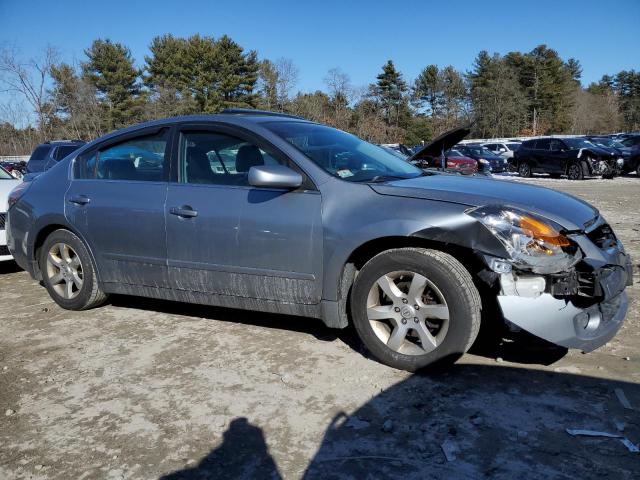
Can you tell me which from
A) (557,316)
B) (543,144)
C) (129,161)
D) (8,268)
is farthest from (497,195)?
(543,144)

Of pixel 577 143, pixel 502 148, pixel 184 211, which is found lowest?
pixel 184 211

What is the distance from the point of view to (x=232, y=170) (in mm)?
3895

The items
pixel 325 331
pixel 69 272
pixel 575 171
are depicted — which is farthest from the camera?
pixel 575 171

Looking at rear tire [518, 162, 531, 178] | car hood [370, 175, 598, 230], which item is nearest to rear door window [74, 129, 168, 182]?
car hood [370, 175, 598, 230]

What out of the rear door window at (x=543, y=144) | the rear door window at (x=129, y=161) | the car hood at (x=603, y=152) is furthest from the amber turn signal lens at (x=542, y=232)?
the rear door window at (x=543, y=144)

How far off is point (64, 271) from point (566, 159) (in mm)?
20966

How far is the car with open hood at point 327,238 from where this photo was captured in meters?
3.02

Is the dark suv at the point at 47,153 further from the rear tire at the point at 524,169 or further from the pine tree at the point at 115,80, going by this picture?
the pine tree at the point at 115,80

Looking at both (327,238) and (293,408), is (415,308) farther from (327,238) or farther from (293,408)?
(293,408)

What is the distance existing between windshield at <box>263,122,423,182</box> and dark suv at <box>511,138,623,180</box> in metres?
19.2

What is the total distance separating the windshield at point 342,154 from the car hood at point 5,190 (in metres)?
3.92

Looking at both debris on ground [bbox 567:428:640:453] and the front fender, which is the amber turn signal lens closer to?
the front fender

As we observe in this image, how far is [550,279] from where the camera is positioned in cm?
294

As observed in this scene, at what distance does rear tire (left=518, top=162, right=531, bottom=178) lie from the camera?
2340 cm
